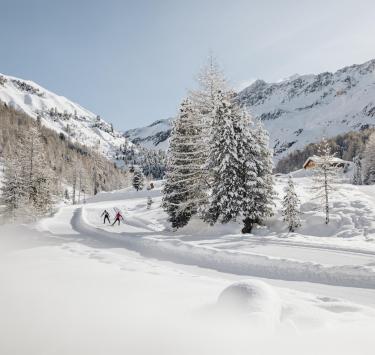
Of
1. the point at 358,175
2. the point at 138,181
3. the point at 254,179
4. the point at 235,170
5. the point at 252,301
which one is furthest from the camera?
the point at 138,181

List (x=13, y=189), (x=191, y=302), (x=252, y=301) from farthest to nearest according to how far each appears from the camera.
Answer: (x=13, y=189) < (x=191, y=302) < (x=252, y=301)

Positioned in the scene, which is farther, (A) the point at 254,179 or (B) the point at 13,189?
(B) the point at 13,189

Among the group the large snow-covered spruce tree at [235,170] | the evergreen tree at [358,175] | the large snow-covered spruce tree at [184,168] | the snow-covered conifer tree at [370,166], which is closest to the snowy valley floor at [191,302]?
the large snow-covered spruce tree at [235,170]

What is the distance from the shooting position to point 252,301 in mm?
6402

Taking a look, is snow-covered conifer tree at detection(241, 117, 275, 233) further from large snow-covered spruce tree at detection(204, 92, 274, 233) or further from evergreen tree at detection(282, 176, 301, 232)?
evergreen tree at detection(282, 176, 301, 232)

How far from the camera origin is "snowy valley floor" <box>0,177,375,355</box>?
18.2 ft

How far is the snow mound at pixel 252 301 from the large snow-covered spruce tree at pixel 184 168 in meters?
21.4

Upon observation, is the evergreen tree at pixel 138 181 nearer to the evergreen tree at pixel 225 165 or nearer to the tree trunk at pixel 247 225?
the evergreen tree at pixel 225 165

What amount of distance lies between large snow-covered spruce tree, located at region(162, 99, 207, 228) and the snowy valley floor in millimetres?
12014

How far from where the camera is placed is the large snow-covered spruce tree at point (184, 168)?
28781mm

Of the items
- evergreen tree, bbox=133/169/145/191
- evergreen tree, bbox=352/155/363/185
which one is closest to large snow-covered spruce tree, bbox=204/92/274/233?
evergreen tree, bbox=352/155/363/185

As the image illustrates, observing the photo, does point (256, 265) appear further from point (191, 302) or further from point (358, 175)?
point (358, 175)

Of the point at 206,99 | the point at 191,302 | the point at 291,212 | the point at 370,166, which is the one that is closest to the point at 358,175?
the point at 370,166

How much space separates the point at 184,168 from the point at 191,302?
21.3 metres
